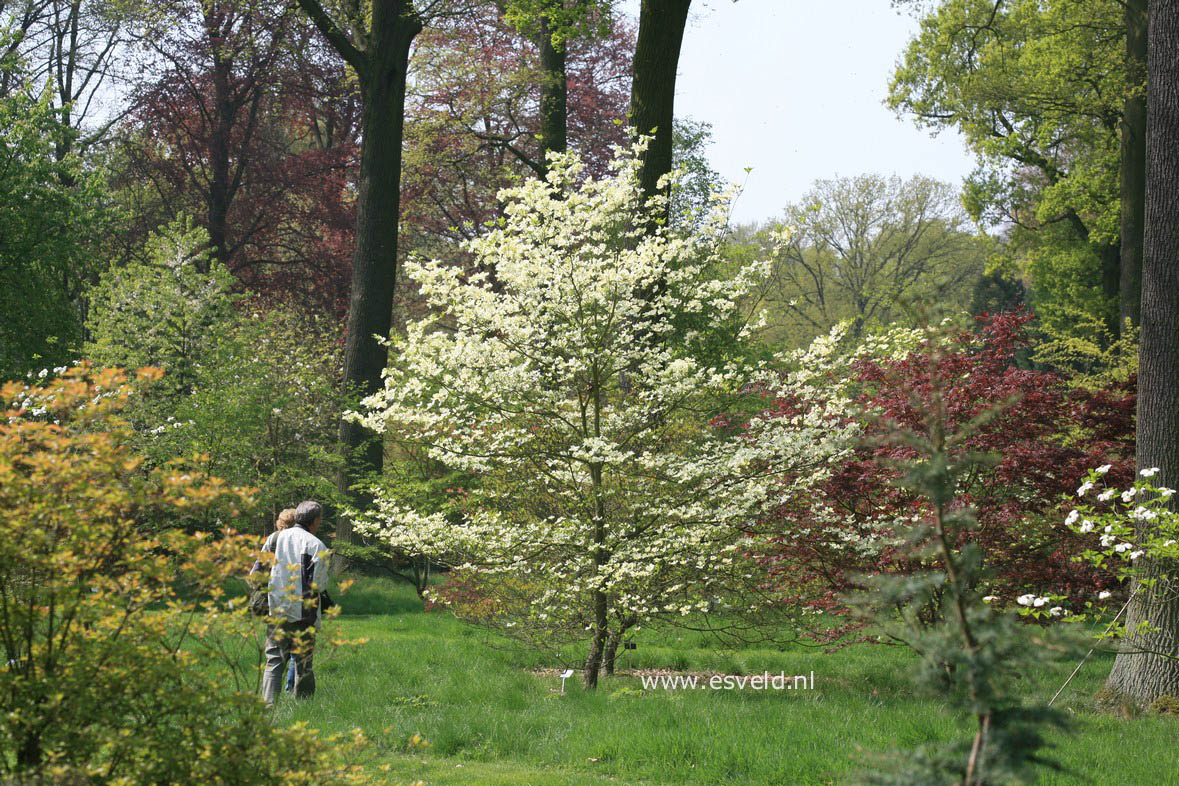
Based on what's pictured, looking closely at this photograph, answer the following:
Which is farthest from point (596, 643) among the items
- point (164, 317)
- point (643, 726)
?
point (164, 317)

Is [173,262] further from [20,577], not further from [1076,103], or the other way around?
[1076,103]

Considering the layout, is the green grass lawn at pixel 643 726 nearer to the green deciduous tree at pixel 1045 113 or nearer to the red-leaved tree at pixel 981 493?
the red-leaved tree at pixel 981 493

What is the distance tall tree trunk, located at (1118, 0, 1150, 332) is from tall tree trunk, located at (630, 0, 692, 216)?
897 cm

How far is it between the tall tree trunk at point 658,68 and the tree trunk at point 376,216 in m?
5.15

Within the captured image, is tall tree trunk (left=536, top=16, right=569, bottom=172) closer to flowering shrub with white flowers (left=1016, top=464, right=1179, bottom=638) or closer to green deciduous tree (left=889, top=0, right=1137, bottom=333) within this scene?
green deciduous tree (left=889, top=0, right=1137, bottom=333)

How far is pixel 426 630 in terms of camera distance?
11188mm

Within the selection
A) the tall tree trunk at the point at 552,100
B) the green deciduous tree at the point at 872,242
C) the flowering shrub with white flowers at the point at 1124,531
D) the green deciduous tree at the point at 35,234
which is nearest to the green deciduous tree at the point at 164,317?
the green deciduous tree at the point at 35,234

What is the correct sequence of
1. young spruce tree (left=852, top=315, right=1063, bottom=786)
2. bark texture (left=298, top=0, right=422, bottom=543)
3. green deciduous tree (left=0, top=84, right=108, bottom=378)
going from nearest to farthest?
young spruce tree (left=852, top=315, right=1063, bottom=786), bark texture (left=298, top=0, right=422, bottom=543), green deciduous tree (left=0, top=84, right=108, bottom=378)

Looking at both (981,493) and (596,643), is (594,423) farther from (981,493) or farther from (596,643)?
(981,493)

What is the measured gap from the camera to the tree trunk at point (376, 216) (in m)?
14.1

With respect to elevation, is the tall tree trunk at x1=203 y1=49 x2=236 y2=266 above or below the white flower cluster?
above

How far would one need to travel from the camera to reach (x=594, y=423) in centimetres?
768

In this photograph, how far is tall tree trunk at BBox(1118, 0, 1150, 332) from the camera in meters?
15.5

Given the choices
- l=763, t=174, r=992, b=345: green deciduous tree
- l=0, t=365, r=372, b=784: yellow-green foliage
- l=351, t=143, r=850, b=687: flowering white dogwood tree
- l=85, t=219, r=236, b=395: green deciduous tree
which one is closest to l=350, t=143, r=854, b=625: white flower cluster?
l=351, t=143, r=850, b=687: flowering white dogwood tree
